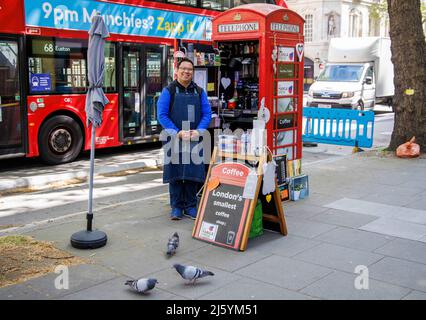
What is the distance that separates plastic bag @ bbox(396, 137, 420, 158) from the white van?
10771mm

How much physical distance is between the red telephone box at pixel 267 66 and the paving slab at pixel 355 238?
78.7 inches

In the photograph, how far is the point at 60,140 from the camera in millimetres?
11234

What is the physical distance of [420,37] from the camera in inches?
453

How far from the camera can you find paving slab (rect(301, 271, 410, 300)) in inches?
173

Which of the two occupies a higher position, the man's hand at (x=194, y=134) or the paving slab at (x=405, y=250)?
the man's hand at (x=194, y=134)

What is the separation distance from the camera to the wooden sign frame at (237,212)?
5602mm

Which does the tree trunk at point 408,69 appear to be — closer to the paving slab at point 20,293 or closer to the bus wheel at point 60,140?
the bus wheel at point 60,140

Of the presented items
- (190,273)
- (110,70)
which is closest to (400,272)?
(190,273)

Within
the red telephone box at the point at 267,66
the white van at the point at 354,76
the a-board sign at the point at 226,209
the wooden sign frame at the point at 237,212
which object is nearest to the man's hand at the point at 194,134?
the wooden sign frame at the point at 237,212

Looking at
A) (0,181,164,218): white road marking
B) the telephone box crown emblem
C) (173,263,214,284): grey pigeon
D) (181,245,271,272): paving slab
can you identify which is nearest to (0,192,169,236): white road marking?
(0,181,164,218): white road marking

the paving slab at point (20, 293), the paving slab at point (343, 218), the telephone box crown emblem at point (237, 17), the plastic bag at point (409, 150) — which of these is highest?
the telephone box crown emblem at point (237, 17)

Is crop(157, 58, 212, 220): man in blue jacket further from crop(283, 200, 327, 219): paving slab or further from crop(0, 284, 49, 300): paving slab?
crop(0, 284, 49, 300): paving slab
